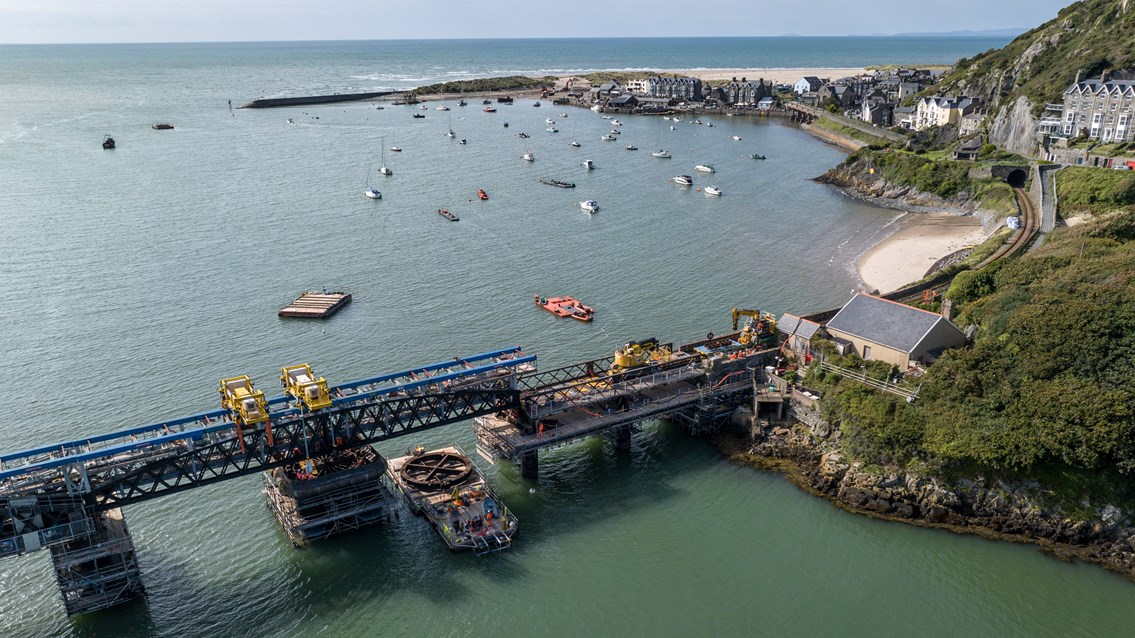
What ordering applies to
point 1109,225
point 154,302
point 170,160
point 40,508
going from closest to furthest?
1. point 40,508
2. point 1109,225
3. point 154,302
4. point 170,160

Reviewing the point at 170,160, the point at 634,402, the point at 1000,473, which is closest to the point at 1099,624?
the point at 1000,473

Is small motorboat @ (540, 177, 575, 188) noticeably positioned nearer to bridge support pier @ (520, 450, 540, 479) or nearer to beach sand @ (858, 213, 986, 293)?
beach sand @ (858, 213, 986, 293)

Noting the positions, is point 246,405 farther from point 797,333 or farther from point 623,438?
point 797,333

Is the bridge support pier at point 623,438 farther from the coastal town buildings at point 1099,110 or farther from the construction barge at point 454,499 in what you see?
the coastal town buildings at point 1099,110

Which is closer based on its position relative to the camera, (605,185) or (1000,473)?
(1000,473)

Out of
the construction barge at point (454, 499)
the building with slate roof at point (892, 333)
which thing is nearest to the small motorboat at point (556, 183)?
the building with slate roof at point (892, 333)

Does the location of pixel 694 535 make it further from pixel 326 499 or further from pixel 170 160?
pixel 170 160

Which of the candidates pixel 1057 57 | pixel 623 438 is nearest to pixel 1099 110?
pixel 1057 57
